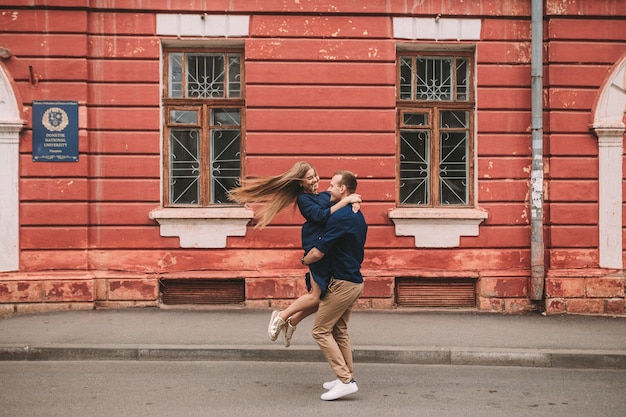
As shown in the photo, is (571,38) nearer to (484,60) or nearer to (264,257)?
(484,60)

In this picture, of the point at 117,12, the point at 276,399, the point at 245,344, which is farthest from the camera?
the point at 117,12

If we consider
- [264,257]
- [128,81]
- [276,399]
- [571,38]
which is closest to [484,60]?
[571,38]

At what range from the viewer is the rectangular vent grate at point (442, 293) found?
10.7 metres

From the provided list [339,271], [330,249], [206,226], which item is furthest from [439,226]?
[330,249]

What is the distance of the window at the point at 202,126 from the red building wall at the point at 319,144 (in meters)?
0.30

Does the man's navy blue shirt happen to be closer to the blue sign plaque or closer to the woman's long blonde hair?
the woman's long blonde hair

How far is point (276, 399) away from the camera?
20.8ft

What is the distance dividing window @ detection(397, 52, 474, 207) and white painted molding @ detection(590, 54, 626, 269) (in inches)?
68.9

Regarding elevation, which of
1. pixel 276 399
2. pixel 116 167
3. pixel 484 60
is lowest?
pixel 276 399

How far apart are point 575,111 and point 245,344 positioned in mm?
5676

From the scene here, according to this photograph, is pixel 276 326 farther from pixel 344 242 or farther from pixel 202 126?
pixel 202 126

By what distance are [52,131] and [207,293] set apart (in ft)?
9.87

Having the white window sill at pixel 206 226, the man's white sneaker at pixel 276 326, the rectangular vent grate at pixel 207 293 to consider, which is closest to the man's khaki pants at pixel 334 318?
the man's white sneaker at pixel 276 326

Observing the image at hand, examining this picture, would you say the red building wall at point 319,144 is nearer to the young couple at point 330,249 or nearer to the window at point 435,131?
the window at point 435,131
